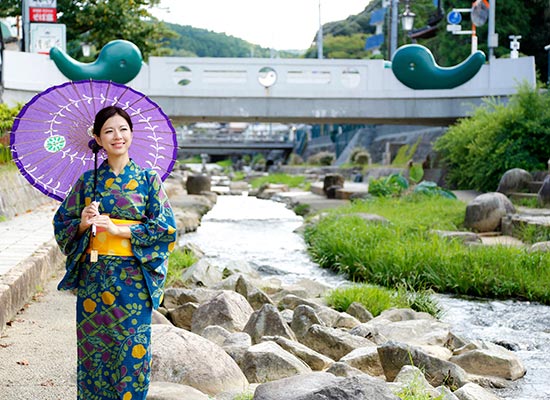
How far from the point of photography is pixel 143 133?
4.00 meters

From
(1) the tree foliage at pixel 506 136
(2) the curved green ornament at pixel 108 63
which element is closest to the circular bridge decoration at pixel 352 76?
(1) the tree foliage at pixel 506 136

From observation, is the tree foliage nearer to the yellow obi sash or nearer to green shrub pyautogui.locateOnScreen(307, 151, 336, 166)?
the yellow obi sash

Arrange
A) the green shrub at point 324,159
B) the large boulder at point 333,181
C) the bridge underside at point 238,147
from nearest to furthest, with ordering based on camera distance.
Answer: the large boulder at point 333,181
the green shrub at point 324,159
the bridge underside at point 238,147

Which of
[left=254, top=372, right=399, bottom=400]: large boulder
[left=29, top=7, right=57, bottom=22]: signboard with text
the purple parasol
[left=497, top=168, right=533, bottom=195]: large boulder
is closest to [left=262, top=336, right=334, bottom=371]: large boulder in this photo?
[left=254, top=372, right=399, bottom=400]: large boulder

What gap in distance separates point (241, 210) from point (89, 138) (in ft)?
65.3

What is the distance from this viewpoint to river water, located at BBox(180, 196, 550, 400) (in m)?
6.50

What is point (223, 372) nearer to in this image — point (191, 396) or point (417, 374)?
point (191, 396)

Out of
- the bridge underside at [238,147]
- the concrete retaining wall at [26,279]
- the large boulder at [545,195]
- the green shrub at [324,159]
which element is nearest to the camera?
the concrete retaining wall at [26,279]

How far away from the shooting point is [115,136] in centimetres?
348

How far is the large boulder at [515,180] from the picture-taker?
17.3m

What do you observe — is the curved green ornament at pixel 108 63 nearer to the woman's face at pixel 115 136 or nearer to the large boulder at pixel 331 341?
the large boulder at pixel 331 341

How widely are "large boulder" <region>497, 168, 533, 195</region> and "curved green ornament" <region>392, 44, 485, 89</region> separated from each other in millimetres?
3490

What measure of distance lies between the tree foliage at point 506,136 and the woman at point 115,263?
16314 mm

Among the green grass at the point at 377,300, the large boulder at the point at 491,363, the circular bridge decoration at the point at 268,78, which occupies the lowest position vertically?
the green grass at the point at 377,300
